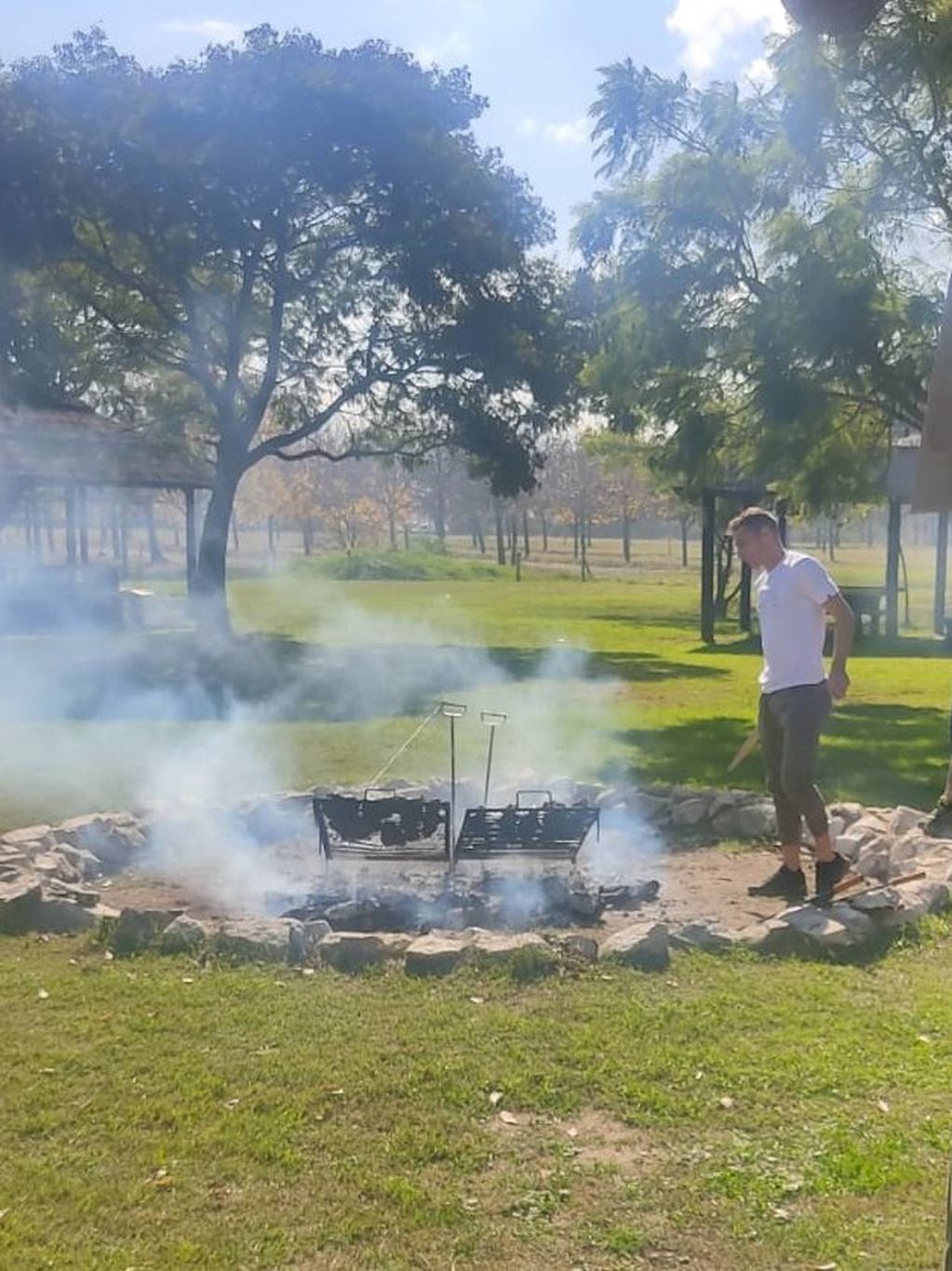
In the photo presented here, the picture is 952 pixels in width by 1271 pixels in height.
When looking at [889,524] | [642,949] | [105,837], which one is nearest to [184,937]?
[642,949]

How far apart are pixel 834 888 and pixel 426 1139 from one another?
2.97m

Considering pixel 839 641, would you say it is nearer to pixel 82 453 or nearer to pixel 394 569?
pixel 82 453

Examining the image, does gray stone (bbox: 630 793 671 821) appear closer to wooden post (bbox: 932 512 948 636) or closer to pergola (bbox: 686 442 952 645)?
pergola (bbox: 686 442 952 645)

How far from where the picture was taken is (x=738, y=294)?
43.6ft

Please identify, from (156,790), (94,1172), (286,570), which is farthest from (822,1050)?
(286,570)

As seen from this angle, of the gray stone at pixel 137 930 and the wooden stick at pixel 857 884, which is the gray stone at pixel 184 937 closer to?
the gray stone at pixel 137 930

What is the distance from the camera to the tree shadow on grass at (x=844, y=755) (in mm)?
8781

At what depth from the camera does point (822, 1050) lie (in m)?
4.12

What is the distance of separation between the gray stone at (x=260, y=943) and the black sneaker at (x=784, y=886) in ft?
7.83

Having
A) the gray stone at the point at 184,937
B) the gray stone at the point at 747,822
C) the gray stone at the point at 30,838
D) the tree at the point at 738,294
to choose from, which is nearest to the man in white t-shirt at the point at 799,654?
the gray stone at the point at 747,822

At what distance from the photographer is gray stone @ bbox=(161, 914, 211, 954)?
5172 mm

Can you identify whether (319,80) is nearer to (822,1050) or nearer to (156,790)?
(156,790)

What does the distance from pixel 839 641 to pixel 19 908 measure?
13.2 feet

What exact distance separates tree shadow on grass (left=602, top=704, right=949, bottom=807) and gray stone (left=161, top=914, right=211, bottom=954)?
14.9ft
